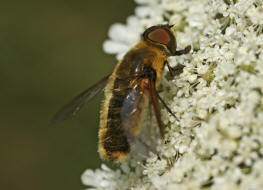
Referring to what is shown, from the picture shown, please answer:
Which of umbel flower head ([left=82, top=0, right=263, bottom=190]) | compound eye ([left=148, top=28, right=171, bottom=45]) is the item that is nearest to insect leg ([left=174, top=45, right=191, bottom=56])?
umbel flower head ([left=82, top=0, right=263, bottom=190])

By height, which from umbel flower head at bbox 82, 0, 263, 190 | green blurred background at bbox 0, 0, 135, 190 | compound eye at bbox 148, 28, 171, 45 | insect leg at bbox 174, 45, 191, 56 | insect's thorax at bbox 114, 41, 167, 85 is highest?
green blurred background at bbox 0, 0, 135, 190

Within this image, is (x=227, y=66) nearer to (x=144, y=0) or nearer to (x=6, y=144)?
(x=144, y=0)

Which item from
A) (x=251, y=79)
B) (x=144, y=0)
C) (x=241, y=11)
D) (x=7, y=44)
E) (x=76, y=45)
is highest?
(x=7, y=44)

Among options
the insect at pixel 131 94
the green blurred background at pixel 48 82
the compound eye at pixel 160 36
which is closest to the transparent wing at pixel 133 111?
the insect at pixel 131 94

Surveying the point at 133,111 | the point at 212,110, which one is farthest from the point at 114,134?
the point at 212,110

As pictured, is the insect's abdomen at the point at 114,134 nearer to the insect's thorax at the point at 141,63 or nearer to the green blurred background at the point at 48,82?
the insect's thorax at the point at 141,63

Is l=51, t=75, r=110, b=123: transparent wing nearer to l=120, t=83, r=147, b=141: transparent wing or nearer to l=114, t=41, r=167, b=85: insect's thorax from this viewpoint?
l=114, t=41, r=167, b=85: insect's thorax

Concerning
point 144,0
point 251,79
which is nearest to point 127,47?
point 144,0

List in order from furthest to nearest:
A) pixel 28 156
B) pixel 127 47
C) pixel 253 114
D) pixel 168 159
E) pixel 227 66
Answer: pixel 28 156, pixel 127 47, pixel 168 159, pixel 227 66, pixel 253 114
